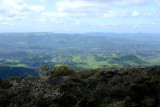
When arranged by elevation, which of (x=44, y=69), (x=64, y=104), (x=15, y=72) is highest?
(x=64, y=104)

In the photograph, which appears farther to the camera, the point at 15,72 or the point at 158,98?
the point at 15,72

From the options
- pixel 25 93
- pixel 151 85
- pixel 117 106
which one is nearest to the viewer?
pixel 117 106

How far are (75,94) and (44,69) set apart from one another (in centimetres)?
3629

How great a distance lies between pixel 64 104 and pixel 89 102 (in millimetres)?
1351

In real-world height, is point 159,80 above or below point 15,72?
above

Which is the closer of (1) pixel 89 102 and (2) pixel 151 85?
(1) pixel 89 102

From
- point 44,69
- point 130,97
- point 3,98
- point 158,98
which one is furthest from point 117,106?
point 44,69

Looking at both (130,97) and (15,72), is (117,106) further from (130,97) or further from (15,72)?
(15,72)

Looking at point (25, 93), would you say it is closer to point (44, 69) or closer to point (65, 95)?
point (65, 95)

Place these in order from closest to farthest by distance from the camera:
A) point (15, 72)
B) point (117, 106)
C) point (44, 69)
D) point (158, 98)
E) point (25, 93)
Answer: point (117, 106) < point (158, 98) < point (25, 93) < point (44, 69) < point (15, 72)

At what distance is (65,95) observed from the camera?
313 inches

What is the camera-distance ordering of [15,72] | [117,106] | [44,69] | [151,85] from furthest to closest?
[15,72]
[44,69]
[151,85]
[117,106]

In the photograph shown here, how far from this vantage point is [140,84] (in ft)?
27.6

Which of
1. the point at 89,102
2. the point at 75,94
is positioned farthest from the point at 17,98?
the point at 89,102
